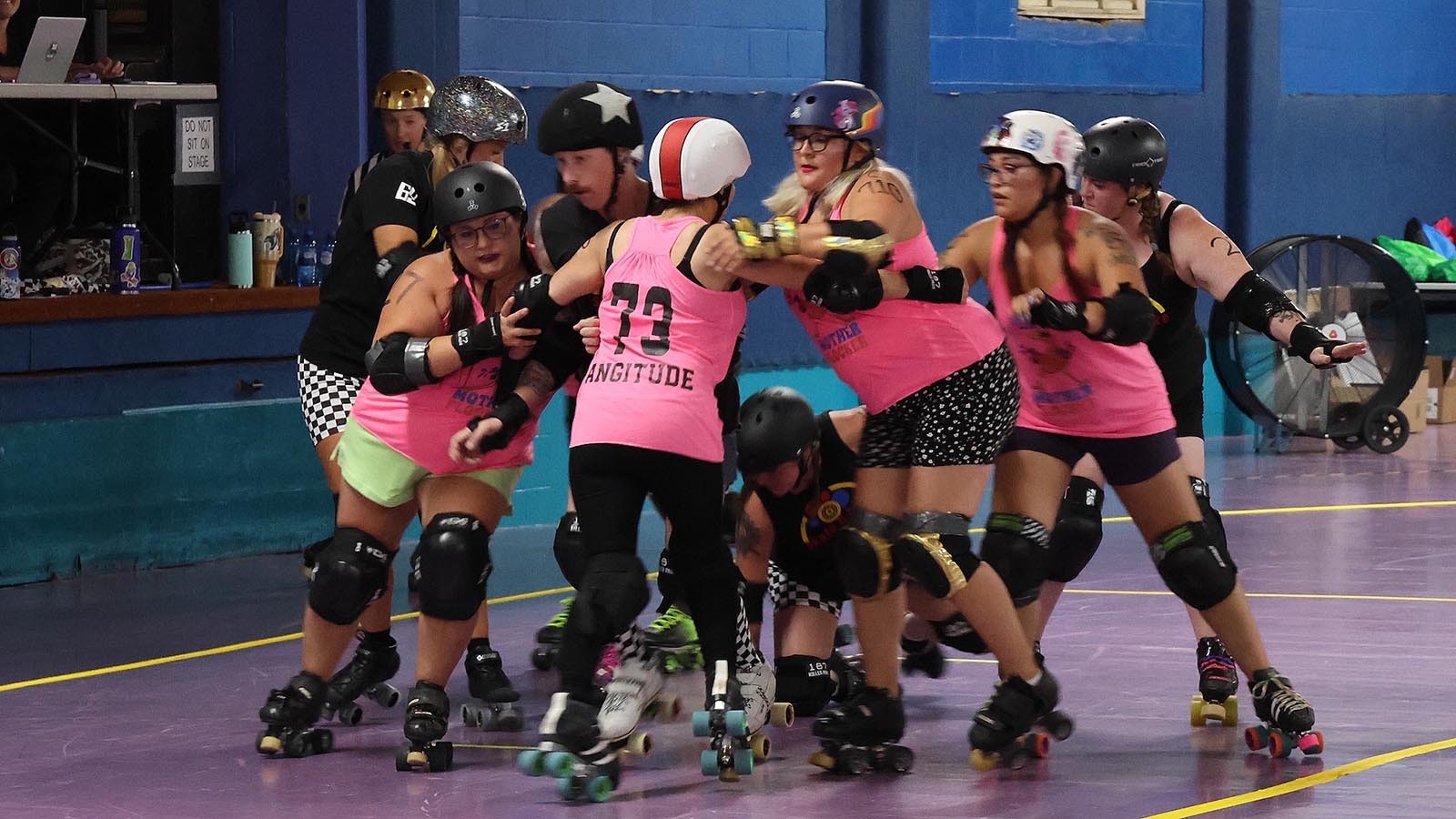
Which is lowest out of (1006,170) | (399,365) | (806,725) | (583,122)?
(806,725)

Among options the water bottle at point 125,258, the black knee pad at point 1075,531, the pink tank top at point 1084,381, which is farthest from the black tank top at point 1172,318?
the water bottle at point 125,258

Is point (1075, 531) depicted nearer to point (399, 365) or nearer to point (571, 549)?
point (571, 549)

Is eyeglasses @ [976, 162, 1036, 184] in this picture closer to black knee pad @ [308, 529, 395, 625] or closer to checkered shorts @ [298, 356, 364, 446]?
black knee pad @ [308, 529, 395, 625]

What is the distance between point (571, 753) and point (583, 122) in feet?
4.47

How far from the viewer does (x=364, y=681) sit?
5.41 meters

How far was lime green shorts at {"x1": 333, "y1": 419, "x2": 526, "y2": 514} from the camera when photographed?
4.94m

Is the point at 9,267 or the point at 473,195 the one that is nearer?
the point at 473,195

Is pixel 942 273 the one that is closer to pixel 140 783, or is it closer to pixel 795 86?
pixel 140 783

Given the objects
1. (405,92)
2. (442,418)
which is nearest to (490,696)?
(442,418)

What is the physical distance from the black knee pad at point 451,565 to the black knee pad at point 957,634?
121 centimetres

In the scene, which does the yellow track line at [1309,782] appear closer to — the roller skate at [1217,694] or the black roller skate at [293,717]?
the roller skate at [1217,694]

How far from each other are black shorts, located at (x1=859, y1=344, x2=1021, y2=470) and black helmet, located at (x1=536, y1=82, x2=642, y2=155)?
847 mm

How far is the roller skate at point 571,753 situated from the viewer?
4.44m

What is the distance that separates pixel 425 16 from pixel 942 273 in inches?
174
